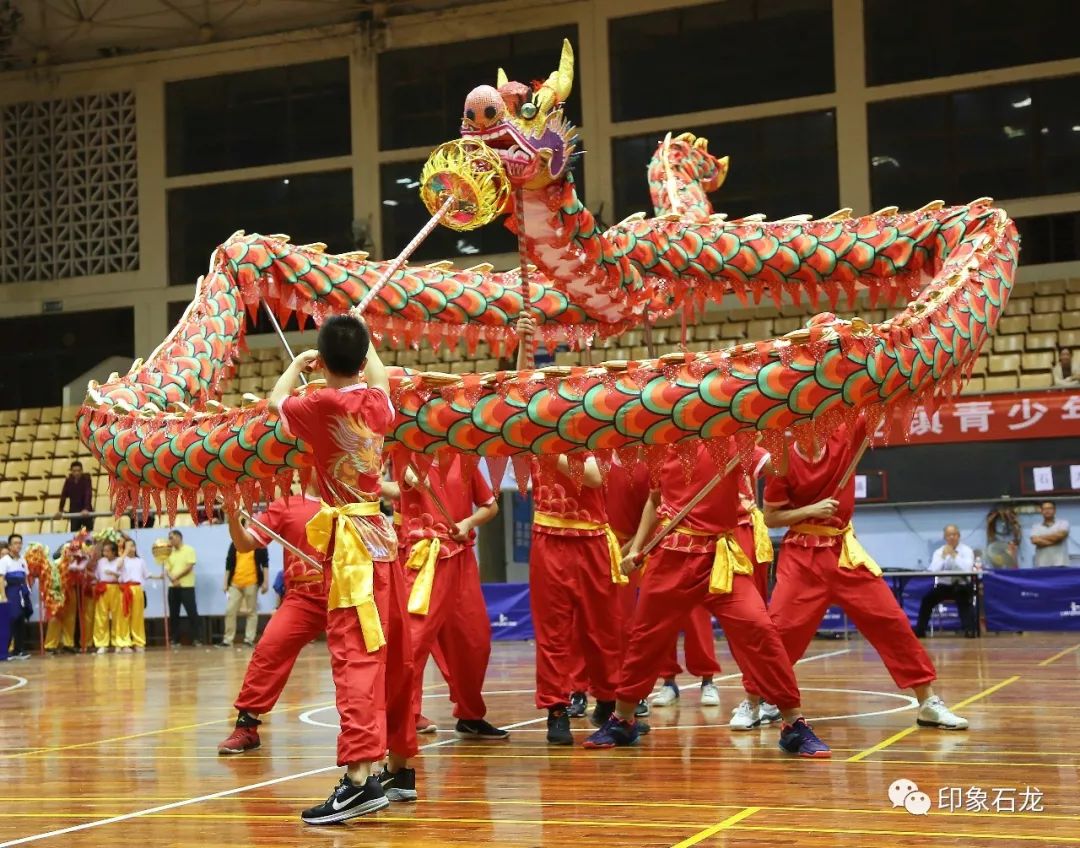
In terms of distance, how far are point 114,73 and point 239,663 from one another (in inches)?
504

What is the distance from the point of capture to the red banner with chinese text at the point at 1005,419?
13859 mm

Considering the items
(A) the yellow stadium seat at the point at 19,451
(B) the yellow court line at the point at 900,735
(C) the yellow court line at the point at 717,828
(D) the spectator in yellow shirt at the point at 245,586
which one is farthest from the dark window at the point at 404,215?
(C) the yellow court line at the point at 717,828

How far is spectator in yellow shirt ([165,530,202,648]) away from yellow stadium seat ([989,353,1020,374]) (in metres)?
9.52

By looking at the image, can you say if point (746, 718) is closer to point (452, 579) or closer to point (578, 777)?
point (452, 579)

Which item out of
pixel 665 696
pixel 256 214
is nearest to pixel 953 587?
pixel 665 696

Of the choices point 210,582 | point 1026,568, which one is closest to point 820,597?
point 1026,568

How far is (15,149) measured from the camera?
23.2 meters

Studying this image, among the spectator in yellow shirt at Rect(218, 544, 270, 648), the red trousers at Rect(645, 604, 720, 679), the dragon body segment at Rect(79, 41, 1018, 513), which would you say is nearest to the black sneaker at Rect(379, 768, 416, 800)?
the dragon body segment at Rect(79, 41, 1018, 513)

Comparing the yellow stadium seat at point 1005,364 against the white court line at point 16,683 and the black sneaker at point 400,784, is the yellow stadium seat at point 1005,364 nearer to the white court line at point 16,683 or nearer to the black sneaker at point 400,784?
the white court line at point 16,683

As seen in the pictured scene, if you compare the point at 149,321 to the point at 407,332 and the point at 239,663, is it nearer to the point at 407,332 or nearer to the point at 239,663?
the point at 239,663

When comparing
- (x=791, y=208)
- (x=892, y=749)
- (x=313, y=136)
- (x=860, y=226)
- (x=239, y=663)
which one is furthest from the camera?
(x=313, y=136)

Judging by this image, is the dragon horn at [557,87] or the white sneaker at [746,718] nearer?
the dragon horn at [557,87]

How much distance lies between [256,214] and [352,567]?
61.2 ft

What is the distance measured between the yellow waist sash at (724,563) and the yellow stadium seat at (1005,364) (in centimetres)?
1173
